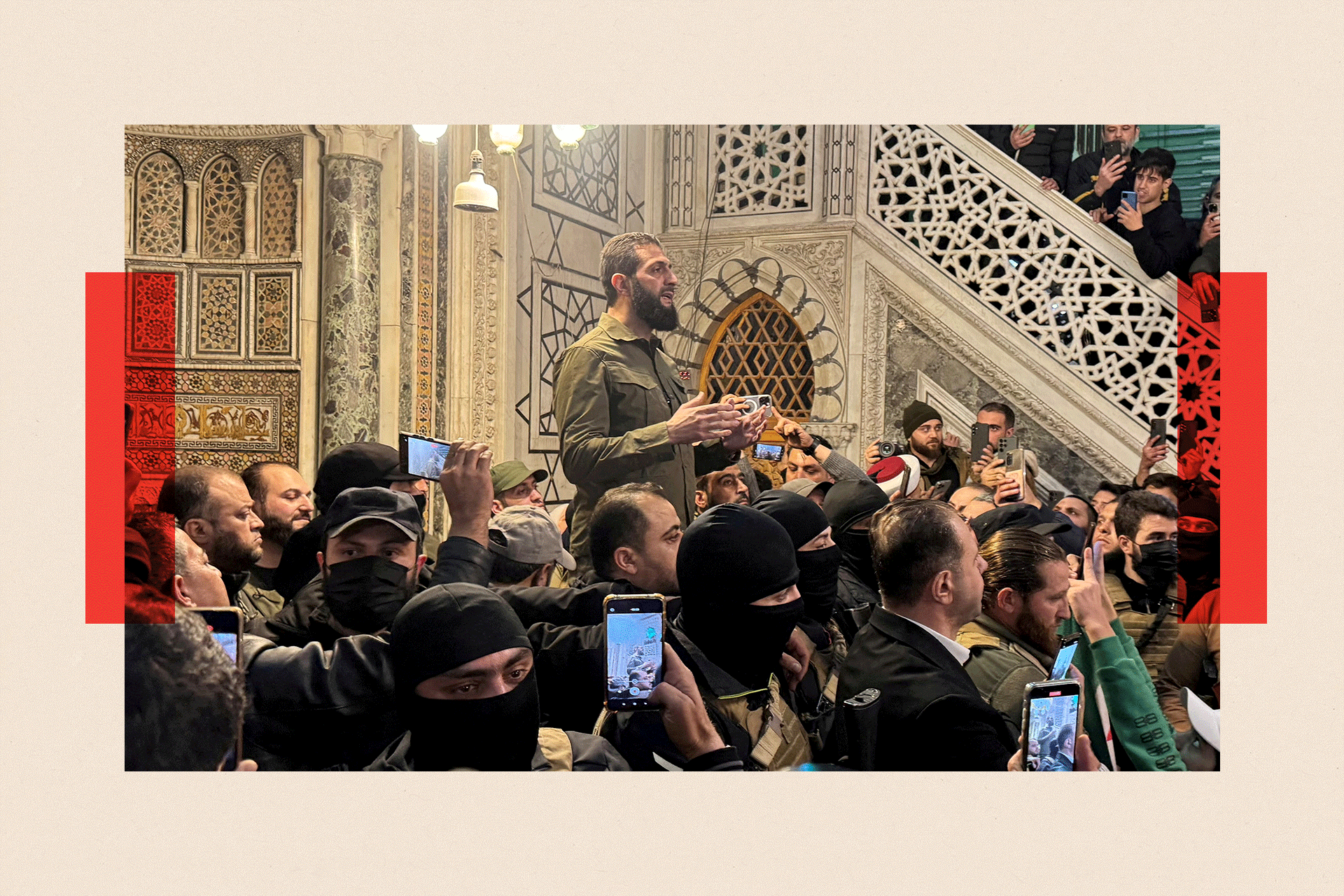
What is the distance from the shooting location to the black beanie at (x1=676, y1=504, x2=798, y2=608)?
9.98 ft

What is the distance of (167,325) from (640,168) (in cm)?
162

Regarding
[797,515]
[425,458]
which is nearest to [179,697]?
[425,458]

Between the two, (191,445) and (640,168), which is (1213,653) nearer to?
(640,168)

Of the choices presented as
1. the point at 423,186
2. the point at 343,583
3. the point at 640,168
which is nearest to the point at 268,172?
the point at 423,186

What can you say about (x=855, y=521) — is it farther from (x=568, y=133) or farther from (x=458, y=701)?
(x=568, y=133)

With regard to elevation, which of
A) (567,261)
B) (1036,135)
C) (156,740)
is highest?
(1036,135)

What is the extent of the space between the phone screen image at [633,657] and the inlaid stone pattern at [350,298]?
129cm

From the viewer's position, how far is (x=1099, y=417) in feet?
14.2

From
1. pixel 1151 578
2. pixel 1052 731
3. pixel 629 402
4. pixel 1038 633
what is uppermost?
pixel 629 402

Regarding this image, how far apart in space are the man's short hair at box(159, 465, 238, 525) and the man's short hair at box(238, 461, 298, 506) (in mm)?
64

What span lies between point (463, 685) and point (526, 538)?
63 cm

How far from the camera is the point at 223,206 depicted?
409cm

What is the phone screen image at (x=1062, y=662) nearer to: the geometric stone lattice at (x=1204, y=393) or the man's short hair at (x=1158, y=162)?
the geometric stone lattice at (x=1204, y=393)

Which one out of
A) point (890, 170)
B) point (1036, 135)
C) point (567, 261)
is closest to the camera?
point (567, 261)
